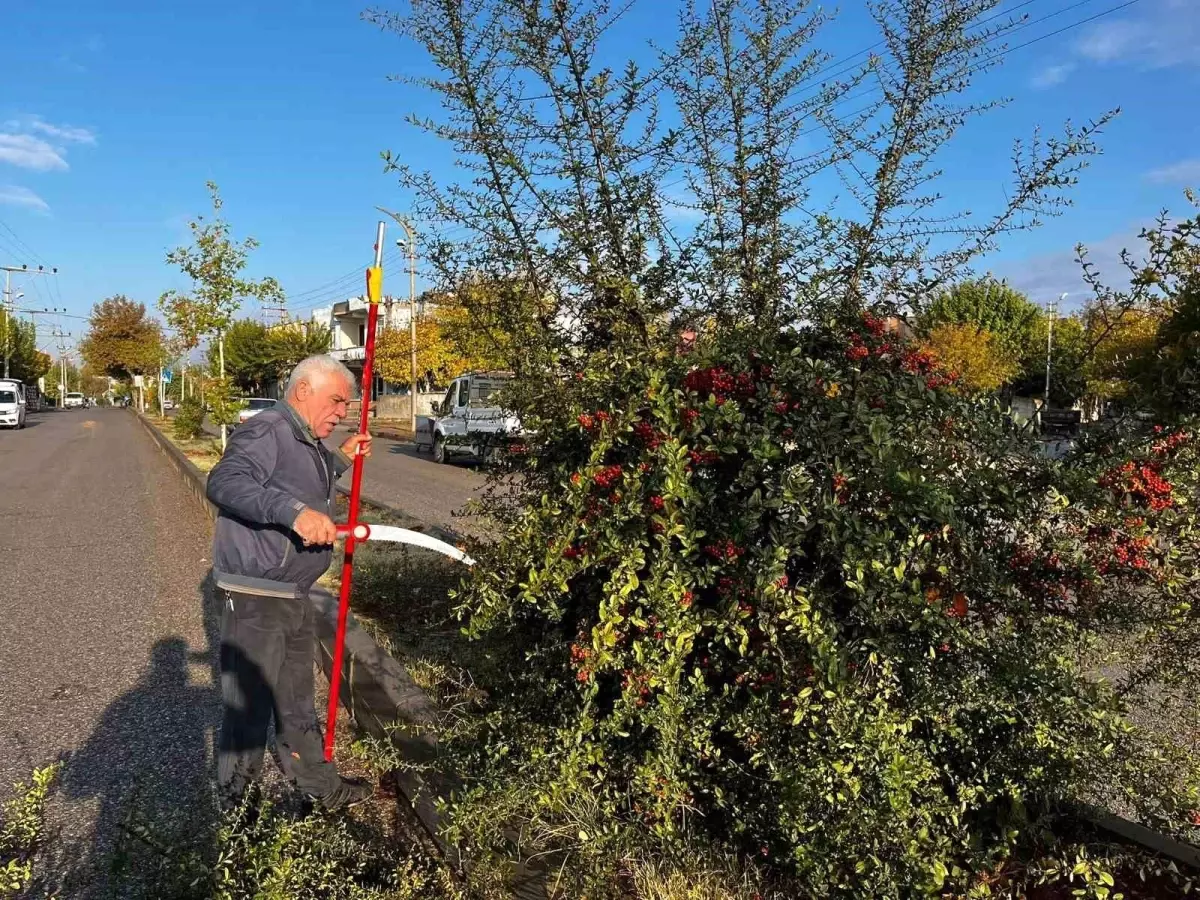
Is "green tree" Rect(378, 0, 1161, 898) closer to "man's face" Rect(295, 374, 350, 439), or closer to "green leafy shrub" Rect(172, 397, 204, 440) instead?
"man's face" Rect(295, 374, 350, 439)

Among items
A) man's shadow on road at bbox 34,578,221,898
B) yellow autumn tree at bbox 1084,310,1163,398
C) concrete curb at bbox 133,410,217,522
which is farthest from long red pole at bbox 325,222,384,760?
concrete curb at bbox 133,410,217,522

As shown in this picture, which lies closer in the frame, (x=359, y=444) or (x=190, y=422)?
(x=359, y=444)

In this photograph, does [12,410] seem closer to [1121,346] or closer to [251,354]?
[251,354]

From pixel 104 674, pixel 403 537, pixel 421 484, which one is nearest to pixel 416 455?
pixel 421 484

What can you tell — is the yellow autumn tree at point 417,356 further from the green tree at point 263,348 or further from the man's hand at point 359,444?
the man's hand at point 359,444

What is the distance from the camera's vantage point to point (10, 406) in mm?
41031

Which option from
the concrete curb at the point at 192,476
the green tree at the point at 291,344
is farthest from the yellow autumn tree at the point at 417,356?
the concrete curb at the point at 192,476

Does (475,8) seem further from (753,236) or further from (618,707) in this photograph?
(618,707)

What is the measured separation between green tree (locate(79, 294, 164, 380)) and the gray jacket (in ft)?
215

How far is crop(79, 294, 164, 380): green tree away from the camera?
2512 inches

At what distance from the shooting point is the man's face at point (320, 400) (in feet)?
11.6

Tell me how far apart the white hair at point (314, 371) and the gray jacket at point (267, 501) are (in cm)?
10

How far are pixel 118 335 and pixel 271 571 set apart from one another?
70.6 meters

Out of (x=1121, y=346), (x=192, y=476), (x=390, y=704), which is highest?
(x=1121, y=346)
